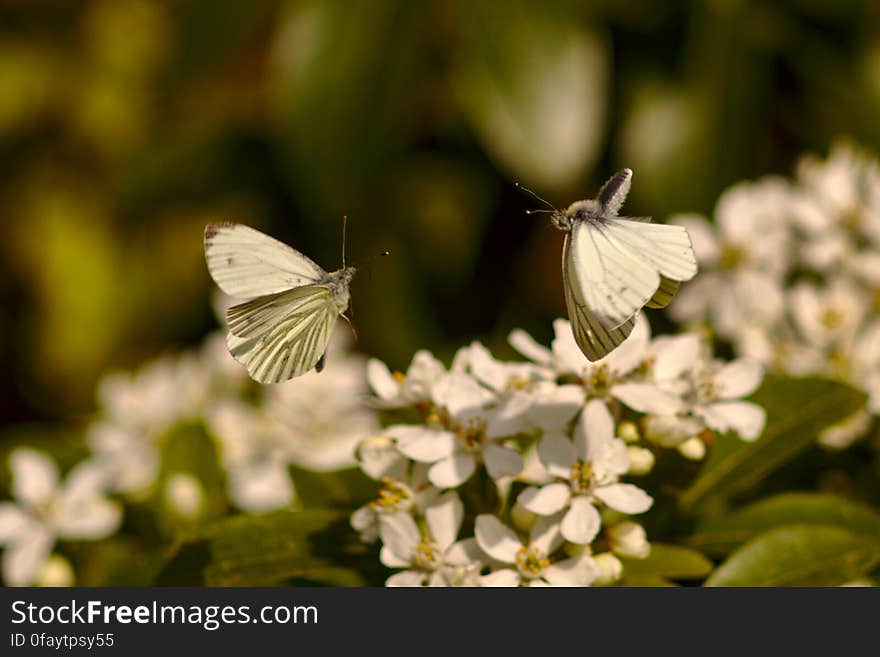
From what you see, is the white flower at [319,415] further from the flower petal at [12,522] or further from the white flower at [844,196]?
the white flower at [844,196]

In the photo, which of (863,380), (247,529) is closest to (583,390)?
(247,529)

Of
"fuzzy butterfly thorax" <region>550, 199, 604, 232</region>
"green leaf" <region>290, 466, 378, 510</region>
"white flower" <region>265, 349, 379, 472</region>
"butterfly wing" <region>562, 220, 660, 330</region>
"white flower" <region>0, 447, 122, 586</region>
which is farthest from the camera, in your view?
"white flower" <region>265, 349, 379, 472</region>

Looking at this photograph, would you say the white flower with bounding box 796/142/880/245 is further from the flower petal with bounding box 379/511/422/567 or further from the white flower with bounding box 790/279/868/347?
the flower petal with bounding box 379/511/422/567

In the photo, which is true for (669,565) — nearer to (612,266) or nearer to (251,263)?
(612,266)

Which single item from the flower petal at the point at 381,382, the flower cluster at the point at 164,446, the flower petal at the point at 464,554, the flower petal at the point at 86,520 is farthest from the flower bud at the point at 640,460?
the flower petal at the point at 86,520

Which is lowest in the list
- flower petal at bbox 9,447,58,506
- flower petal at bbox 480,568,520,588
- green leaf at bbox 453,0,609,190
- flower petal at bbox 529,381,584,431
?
flower petal at bbox 480,568,520,588

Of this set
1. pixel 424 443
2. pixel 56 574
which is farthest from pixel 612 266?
pixel 56 574

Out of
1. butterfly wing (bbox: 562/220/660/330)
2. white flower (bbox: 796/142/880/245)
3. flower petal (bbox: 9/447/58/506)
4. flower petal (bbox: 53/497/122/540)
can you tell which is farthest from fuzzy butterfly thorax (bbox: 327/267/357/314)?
white flower (bbox: 796/142/880/245)
